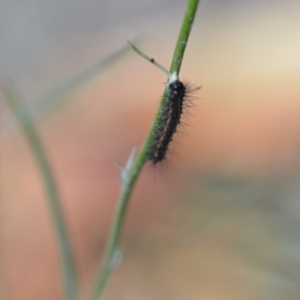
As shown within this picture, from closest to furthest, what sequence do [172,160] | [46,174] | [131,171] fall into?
1. [131,171]
2. [46,174]
3. [172,160]

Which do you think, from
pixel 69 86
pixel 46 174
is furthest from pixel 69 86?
pixel 46 174

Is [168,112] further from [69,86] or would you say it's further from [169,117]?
[69,86]

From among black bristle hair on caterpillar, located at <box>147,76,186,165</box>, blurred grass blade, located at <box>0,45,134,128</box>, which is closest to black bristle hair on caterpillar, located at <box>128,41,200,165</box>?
black bristle hair on caterpillar, located at <box>147,76,186,165</box>

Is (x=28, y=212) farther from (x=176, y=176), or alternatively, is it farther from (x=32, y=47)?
(x=32, y=47)

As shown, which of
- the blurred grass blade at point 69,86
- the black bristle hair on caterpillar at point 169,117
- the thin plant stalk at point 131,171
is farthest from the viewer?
the blurred grass blade at point 69,86

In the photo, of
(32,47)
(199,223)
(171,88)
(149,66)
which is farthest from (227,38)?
(171,88)

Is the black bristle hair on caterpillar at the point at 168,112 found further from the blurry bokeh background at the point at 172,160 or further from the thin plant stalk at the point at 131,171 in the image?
the blurry bokeh background at the point at 172,160

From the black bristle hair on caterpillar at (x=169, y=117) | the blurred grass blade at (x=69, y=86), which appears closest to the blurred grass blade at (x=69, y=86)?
the blurred grass blade at (x=69, y=86)
